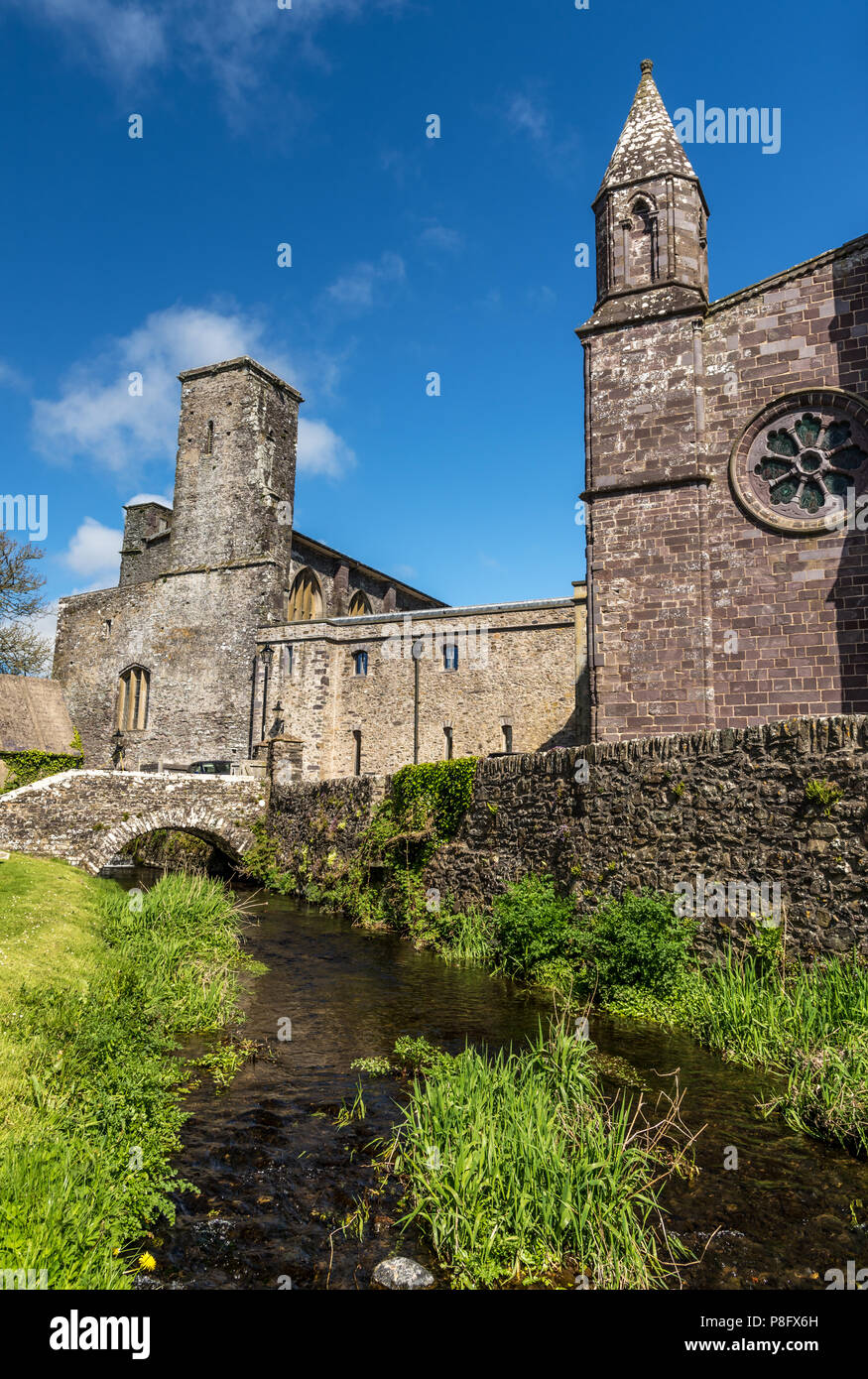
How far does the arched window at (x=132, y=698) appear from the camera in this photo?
34188 mm

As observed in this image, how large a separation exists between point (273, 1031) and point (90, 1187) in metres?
4.30

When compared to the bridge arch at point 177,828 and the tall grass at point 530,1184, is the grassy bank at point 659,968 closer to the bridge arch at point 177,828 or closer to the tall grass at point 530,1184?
the tall grass at point 530,1184

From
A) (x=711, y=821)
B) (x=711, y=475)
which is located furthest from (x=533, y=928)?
(x=711, y=475)

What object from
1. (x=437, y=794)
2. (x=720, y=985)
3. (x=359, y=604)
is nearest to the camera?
(x=720, y=985)

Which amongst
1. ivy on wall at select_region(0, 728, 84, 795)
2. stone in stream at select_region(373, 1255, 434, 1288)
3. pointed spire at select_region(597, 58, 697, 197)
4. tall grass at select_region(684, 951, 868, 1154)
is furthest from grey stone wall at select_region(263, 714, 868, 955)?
ivy on wall at select_region(0, 728, 84, 795)

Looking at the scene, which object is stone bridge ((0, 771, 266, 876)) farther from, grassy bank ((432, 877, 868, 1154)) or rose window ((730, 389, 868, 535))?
rose window ((730, 389, 868, 535))

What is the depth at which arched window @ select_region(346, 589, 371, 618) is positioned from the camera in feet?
123

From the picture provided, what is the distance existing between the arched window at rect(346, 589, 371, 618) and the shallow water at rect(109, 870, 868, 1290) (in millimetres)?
29344

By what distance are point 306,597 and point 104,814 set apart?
684 inches

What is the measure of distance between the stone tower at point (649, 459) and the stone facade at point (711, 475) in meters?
0.03

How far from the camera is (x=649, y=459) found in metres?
14.2

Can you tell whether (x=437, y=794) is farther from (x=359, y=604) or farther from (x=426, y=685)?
(x=359, y=604)

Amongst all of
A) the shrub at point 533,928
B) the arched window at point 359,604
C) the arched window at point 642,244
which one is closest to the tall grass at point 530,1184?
the shrub at point 533,928

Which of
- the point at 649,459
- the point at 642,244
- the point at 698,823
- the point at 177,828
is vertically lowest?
the point at 177,828
